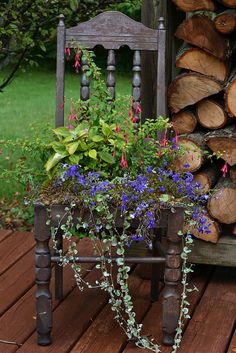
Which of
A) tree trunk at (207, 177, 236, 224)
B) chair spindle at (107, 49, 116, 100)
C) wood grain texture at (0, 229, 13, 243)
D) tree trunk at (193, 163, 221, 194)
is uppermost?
chair spindle at (107, 49, 116, 100)

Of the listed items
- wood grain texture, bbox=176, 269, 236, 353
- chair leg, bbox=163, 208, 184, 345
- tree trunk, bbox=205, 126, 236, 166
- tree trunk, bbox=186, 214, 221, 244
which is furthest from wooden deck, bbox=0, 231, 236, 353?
tree trunk, bbox=205, 126, 236, 166

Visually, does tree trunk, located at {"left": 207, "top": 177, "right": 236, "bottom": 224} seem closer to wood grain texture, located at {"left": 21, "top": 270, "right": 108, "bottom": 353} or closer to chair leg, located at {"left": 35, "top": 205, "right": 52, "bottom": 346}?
wood grain texture, located at {"left": 21, "top": 270, "right": 108, "bottom": 353}

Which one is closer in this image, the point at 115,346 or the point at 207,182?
the point at 115,346

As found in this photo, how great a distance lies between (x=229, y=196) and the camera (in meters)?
3.67

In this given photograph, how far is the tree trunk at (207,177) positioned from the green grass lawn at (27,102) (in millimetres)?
2007

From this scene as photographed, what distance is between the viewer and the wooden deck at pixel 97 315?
10.2 feet

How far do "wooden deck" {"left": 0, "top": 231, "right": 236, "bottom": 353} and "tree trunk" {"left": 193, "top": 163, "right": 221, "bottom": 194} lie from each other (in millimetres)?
484

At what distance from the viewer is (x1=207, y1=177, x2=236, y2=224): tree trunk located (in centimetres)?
367

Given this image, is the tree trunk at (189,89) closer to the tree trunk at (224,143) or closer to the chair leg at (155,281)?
the tree trunk at (224,143)

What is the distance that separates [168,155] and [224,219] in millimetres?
603

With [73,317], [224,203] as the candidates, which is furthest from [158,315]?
[224,203]

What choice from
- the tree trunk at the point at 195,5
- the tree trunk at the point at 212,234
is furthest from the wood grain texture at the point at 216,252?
the tree trunk at the point at 195,5

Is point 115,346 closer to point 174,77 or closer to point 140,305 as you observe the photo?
point 140,305

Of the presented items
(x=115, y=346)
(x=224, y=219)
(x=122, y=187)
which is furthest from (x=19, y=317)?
(x=224, y=219)
